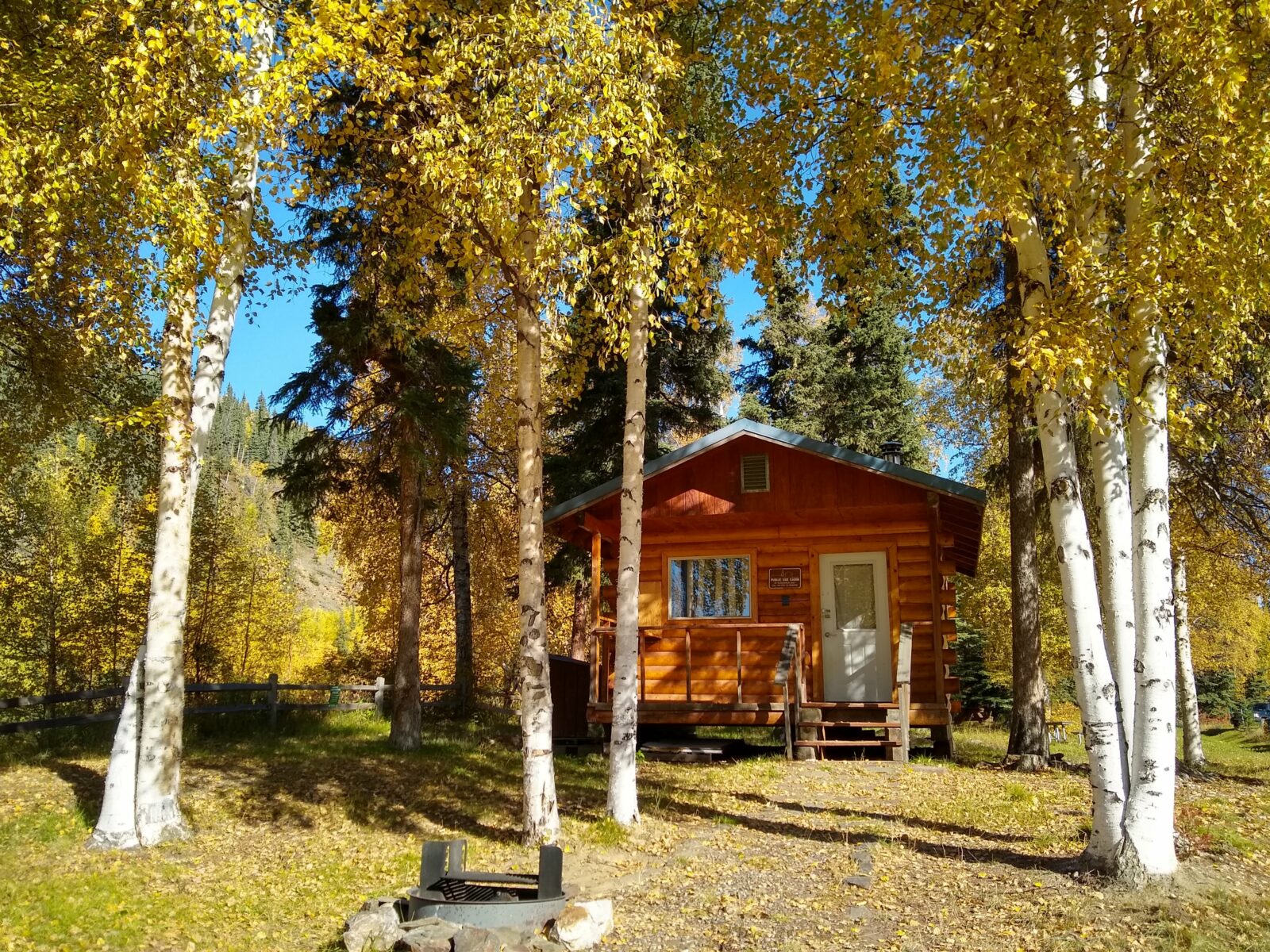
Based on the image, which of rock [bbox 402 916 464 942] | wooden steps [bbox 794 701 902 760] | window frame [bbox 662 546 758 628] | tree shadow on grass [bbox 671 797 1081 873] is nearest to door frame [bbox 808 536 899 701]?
wooden steps [bbox 794 701 902 760]

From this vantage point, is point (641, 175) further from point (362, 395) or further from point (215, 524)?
point (215, 524)

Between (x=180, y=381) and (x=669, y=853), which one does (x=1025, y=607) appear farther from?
(x=180, y=381)

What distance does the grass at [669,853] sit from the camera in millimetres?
5770

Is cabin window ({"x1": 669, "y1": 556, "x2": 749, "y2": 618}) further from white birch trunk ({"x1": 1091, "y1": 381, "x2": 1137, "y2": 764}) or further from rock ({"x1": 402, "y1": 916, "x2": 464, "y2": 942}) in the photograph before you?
rock ({"x1": 402, "y1": 916, "x2": 464, "y2": 942})

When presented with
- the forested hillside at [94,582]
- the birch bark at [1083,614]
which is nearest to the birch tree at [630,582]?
the birch bark at [1083,614]

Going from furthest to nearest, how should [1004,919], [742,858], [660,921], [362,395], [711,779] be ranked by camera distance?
1. [362,395]
2. [711,779]
3. [742,858]
4. [660,921]
5. [1004,919]

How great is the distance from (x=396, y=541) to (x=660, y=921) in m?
18.5

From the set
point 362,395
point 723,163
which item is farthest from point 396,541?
point 723,163

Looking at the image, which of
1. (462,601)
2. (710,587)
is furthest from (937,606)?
(462,601)

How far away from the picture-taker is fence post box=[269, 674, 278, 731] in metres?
16.2

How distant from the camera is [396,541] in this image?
23.5m

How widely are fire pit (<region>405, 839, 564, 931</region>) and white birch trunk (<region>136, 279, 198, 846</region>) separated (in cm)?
352

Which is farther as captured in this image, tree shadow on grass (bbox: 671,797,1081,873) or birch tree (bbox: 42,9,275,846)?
birch tree (bbox: 42,9,275,846)

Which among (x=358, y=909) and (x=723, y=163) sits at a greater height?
(x=723, y=163)
